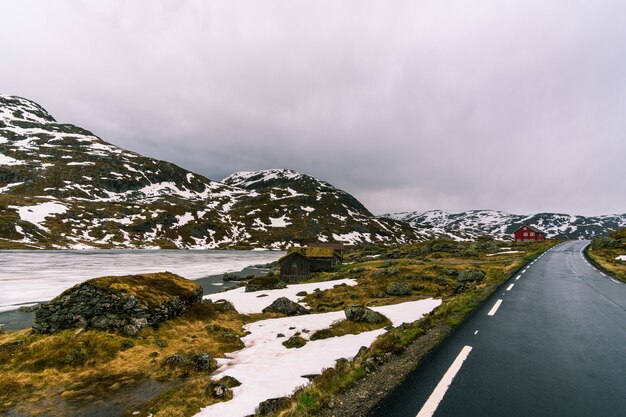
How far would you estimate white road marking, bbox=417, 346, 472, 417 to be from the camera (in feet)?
21.5

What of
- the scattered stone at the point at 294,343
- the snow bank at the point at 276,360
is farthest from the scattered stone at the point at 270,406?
the scattered stone at the point at 294,343

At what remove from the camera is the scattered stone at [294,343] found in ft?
56.3

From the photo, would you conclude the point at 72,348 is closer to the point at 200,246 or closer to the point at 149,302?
the point at 149,302

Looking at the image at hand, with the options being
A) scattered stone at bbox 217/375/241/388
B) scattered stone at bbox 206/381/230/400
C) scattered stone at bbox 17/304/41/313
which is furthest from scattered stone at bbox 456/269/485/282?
scattered stone at bbox 17/304/41/313

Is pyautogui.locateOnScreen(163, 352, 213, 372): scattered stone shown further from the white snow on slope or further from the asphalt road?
the white snow on slope

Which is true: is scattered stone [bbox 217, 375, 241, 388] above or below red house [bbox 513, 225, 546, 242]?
below

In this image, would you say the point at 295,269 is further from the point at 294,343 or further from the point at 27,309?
the point at 294,343

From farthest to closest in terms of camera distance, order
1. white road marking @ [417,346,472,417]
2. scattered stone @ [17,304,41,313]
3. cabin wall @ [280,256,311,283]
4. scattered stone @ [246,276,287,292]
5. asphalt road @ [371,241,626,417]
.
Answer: cabin wall @ [280,256,311,283] → scattered stone @ [246,276,287,292] → scattered stone @ [17,304,41,313] → asphalt road @ [371,241,626,417] → white road marking @ [417,346,472,417]

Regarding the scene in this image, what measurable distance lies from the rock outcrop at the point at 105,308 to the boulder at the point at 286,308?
965 centimetres

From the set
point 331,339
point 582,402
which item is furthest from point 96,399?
point 582,402

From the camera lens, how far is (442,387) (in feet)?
25.0

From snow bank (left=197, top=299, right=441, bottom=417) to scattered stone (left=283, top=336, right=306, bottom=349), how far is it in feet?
1.00

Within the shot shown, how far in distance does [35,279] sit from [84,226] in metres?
111

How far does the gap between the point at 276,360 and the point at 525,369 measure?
10367mm
